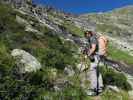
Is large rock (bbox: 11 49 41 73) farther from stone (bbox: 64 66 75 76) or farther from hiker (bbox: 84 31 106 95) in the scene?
hiker (bbox: 84 31 106 95)

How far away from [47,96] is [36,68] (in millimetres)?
2774

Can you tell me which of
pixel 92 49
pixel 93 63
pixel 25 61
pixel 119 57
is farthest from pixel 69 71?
pixel 119 57

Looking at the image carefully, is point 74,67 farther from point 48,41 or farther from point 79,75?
point 48,41

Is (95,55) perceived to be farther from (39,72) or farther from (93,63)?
(39,72)

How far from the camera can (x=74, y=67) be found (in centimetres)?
1878

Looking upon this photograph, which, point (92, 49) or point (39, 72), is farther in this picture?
point (39, 72)

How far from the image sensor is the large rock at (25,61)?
15.3 metres

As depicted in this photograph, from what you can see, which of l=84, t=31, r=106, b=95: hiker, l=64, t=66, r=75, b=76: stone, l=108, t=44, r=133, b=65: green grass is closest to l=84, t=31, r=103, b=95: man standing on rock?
l=84, t=31, r=106, b=95: hiker

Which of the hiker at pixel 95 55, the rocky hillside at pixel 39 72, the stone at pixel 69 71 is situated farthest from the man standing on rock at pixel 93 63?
the stone at pixel 69 71

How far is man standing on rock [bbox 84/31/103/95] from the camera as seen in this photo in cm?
1516

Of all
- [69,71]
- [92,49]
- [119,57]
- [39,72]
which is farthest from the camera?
[119,57]

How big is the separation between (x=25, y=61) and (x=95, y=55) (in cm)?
291

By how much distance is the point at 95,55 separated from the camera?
15.3 meters

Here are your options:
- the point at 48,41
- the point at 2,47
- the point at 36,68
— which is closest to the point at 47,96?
the point at 36,68
